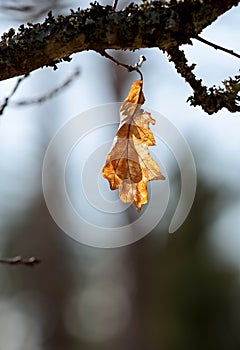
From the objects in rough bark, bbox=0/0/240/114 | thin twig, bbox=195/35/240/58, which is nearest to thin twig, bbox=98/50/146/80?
rough bark, bbox=0/0/240/114

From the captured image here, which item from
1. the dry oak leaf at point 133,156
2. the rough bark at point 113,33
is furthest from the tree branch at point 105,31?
the dry oak leaf at point 133,156

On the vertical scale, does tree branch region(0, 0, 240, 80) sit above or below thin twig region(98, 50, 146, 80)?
above

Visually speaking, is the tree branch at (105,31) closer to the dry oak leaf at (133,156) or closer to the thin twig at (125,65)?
the thin twig at (125,65)

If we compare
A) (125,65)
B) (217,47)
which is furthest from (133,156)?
(217,47)

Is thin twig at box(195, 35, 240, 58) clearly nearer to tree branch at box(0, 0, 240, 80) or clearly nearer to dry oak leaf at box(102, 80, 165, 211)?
tree branch at box(0, 0, 240, 80)

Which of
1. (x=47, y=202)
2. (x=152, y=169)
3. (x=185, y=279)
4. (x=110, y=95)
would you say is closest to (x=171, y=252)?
(x=185, y=279)

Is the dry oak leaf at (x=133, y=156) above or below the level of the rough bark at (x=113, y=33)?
below
